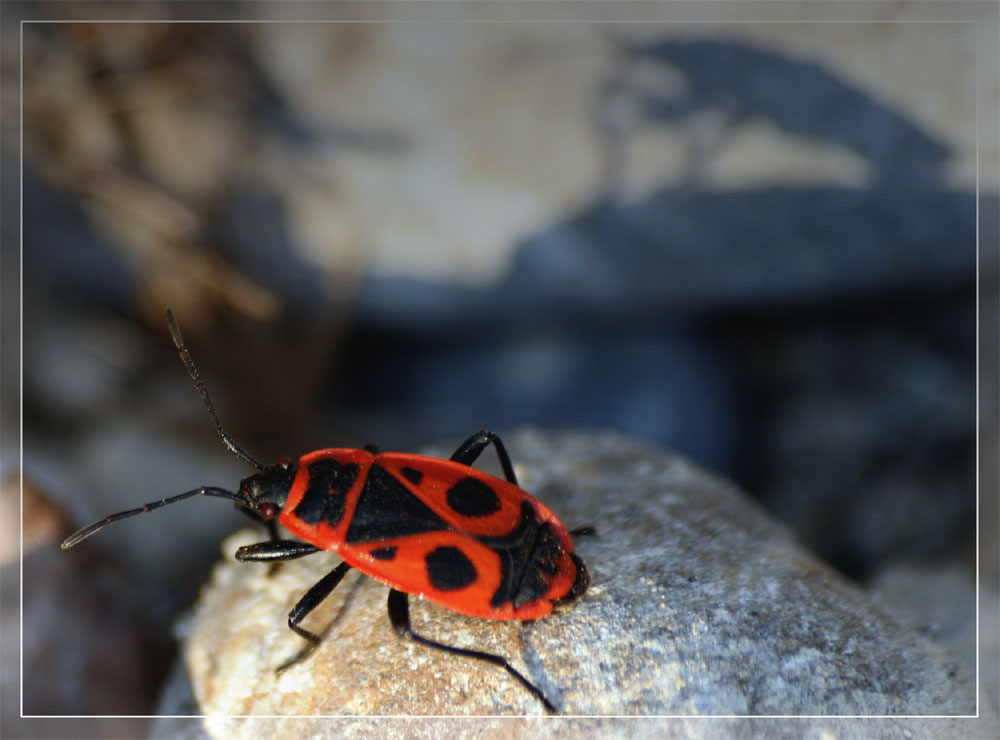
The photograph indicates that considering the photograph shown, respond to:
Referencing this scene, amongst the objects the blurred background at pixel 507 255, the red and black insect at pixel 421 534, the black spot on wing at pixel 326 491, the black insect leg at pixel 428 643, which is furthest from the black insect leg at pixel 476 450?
the blurred background at pixel 507 255

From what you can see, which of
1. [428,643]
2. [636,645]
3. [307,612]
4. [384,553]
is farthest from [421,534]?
[636,645]

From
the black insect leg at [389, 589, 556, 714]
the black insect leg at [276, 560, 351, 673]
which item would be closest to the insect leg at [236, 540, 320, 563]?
the black insect leg at [276, 560, 351, 673]

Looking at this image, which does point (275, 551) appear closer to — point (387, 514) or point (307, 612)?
point (307, 612)

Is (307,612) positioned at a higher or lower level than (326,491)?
lower

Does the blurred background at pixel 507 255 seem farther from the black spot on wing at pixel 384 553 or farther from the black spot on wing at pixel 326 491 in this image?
the black spot on wing at pixel 384 553

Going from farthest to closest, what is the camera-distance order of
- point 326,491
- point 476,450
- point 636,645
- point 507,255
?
1. point 507,255
2. point 476,450
3. point 326,491
4. point 636,645

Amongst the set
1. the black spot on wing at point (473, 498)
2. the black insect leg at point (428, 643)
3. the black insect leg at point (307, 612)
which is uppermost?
the black spot on wing at point (473, 498)
